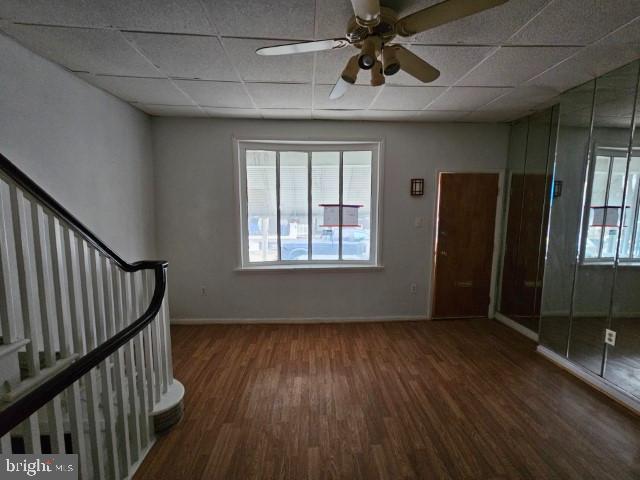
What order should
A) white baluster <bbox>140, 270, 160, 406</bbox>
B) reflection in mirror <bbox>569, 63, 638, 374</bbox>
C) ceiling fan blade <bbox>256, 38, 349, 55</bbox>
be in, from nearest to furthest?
ceiling fan blade <bbox>256, 38, 349, 55</bbox>
white baluster <bbox>140, 270, 160, 406</bbox>
reflection in mirror <bbox>569, 63, 638, 374</bbox>

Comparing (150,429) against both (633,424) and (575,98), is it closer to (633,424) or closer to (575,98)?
(633,424)

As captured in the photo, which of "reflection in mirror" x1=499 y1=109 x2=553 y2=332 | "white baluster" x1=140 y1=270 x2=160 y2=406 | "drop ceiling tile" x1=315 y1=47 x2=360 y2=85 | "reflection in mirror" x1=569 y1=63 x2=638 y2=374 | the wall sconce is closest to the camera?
"white baluster" x1=140 y1=270 x2=160 y2=406

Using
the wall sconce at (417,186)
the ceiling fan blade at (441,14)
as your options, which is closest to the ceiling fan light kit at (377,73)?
the ceiling fan blade at (441,14)

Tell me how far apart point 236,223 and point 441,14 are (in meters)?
2.93

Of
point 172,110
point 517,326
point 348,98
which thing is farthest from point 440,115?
point 172,110

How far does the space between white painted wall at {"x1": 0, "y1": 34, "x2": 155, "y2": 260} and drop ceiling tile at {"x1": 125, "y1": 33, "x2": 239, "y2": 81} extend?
765mm

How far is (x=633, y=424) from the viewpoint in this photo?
6.22 feet

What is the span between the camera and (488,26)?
5.17ft

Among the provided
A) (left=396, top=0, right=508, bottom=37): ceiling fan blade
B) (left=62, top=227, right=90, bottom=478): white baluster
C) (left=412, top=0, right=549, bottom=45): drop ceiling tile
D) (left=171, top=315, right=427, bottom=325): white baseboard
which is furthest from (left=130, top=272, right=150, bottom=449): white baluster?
(left=412, top=0, right=549, bottom=45): drop ceiling tile

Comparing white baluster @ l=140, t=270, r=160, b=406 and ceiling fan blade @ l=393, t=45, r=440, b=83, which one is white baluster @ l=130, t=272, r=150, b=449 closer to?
white baluster @ l=140, t=270, r=160, b=406

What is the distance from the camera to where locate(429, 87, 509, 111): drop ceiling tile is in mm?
2471

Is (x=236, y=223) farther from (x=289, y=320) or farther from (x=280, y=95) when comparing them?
(x=280, y=95)

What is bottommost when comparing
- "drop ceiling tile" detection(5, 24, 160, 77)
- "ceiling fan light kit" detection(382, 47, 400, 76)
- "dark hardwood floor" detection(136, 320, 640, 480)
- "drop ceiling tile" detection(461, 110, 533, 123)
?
"dark hardwood floor" detection(136, 320, 640, 480)

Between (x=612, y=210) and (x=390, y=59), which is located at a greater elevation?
(x=390, y=59)
